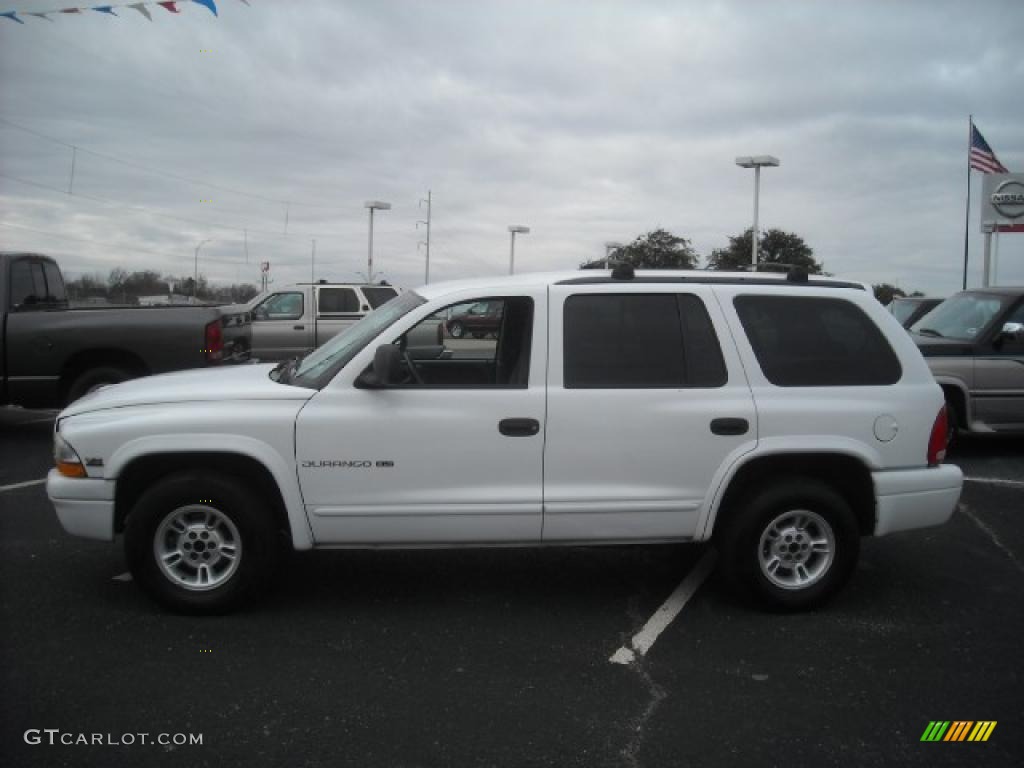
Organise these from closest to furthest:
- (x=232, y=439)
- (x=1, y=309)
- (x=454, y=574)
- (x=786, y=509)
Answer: (x=232, y=439)
(x=786, y=509)
(x=454, y=574)
(x=1, y=309)

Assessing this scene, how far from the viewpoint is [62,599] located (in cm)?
469

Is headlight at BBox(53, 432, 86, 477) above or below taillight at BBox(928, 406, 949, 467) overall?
below

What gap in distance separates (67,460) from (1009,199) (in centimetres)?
2324

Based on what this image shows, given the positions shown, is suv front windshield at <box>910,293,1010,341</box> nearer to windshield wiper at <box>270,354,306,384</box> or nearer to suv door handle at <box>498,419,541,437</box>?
suv door handle at <box>498,419,541,437</box>

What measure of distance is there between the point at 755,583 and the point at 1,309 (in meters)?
8.36

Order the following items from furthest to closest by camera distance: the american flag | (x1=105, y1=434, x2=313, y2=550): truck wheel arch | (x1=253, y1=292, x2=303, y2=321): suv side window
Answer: the american flag < (x1=253, y1=292, x2=303, y2=321): suv side window < (x1=105, y1=434, x2=313, y2=550): truck wheel arch

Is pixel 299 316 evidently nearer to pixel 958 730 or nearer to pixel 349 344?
pixel 349 344

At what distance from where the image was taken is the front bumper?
14.2ft

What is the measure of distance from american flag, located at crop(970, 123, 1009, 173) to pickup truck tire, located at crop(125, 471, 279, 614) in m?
23.1

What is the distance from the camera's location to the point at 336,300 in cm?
1636

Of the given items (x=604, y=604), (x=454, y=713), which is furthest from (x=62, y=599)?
(x=604, y=604)

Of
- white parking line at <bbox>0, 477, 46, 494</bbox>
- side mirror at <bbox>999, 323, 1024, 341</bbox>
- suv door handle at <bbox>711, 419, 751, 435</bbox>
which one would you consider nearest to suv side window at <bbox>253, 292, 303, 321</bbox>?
white parking line at <bbox>0, 477, 46, 494</bbox>

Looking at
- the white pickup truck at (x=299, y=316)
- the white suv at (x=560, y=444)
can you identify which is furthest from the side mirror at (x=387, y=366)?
the white pickup truck at (x=299, y=316)

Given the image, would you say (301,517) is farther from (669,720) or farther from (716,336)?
(716,336)
